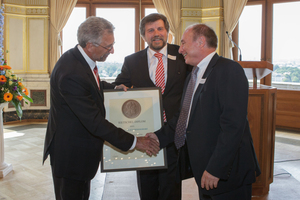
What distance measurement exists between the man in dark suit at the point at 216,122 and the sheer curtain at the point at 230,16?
20.5ft

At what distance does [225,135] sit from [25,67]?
7.82 m

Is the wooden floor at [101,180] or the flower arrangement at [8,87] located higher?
the flower arrangement at [8,87]

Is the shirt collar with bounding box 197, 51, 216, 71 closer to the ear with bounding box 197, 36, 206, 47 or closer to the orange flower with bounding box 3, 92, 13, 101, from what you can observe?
the ear with bounding box 197, 36, 206, 47

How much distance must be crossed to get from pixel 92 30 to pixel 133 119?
0.73 meters

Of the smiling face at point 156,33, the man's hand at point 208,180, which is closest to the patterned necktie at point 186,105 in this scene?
the man's hand at point 208,180

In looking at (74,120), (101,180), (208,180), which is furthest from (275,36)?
(74,120)

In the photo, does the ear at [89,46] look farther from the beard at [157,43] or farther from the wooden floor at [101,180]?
the wooden floor at [101,180]

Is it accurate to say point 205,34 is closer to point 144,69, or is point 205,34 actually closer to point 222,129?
point 222,129

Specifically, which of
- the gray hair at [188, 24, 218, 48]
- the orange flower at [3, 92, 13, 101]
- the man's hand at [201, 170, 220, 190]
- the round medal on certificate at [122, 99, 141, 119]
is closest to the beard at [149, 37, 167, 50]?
the round medal on certificate at [122, 99, 141, 119]

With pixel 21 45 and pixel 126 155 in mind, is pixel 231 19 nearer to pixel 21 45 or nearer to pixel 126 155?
pixel 21 45

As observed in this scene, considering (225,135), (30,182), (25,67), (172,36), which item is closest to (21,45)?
(25,67)

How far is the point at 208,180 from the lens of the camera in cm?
167

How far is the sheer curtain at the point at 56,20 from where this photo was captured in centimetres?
819

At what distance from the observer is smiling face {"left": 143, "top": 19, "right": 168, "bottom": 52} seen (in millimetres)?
2393
